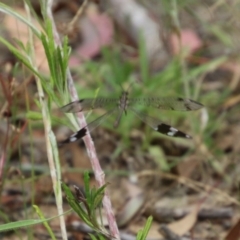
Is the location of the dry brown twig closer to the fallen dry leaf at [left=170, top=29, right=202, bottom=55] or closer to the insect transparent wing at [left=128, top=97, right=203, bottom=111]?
the insect transparent wing at [left=128, top=97, right=203, bottom=111]

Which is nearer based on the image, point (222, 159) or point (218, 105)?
point (222, 159)

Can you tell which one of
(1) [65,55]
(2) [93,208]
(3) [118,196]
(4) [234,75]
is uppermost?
(1) [65,55]

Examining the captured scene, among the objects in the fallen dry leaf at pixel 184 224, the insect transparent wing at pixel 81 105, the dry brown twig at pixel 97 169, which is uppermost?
the insect transparent wing at pixel 81 105

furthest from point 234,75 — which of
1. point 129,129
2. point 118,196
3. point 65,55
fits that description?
point 65,55

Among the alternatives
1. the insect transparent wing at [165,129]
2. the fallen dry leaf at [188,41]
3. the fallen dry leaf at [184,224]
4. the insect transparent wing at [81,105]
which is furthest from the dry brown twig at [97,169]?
the fallen dry leaf at [188,41]

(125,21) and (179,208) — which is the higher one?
(125,21)

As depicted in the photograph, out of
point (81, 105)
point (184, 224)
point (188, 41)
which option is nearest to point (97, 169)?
point (81, 105)

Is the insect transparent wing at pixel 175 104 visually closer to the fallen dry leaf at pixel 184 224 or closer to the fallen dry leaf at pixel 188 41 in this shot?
the fallen dry leaf at pixel 184 224

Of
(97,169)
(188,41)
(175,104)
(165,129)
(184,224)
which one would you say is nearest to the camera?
(97,169)

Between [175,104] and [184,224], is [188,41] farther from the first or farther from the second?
[175,104]

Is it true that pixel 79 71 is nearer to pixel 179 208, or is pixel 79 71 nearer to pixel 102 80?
pixel 102 80

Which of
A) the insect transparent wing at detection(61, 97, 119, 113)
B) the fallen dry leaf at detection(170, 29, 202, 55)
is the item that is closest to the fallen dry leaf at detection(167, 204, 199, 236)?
the insect transparent wing at detection(61, 97, 119, 113)
